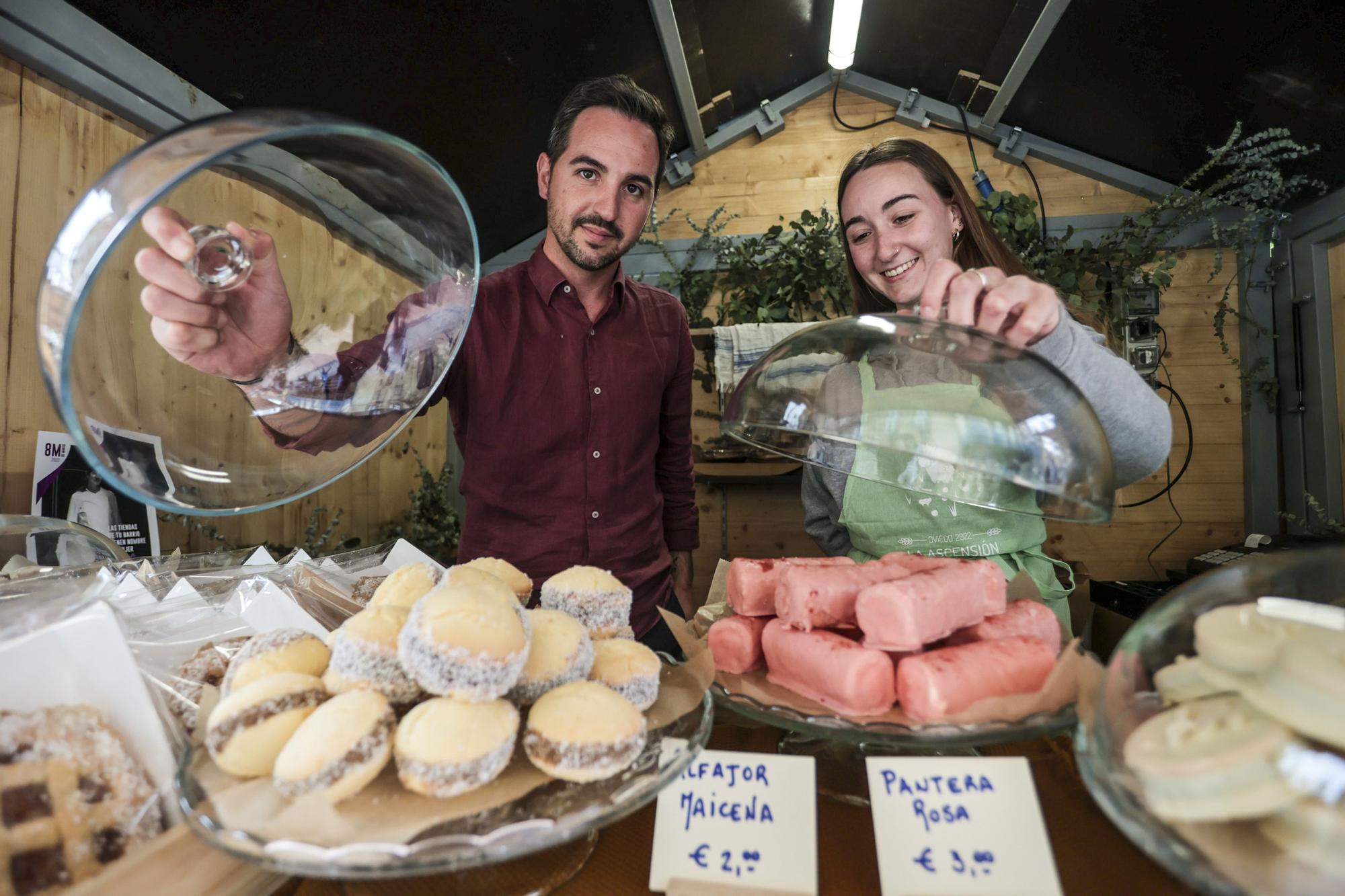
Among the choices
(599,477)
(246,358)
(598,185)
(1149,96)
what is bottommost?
(599,477)

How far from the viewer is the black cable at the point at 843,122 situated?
4230 mm

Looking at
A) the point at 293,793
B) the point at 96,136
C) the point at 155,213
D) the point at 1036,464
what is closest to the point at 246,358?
the point at 155,213

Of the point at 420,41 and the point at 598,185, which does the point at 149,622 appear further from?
the point at 420,41

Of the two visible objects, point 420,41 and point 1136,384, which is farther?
point 420,41

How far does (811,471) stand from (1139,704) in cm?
114

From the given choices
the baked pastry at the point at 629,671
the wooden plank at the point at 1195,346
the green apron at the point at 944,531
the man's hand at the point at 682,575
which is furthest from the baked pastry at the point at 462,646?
the wooden plank at the point at 1195,346

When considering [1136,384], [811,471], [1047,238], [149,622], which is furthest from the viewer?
[1047,238]

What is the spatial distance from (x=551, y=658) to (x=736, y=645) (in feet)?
0.99

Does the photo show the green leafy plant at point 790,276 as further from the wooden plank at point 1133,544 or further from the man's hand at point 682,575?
the man's hand at point 682,575

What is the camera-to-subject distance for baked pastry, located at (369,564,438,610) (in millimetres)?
822

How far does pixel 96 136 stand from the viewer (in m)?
1.82

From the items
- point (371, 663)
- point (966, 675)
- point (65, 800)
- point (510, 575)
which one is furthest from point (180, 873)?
point (966, 675)

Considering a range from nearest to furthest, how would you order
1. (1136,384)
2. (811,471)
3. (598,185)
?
(1136,384) → (811,471) → (598,185)

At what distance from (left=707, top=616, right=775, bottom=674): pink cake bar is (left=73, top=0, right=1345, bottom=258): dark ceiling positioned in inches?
80.8
